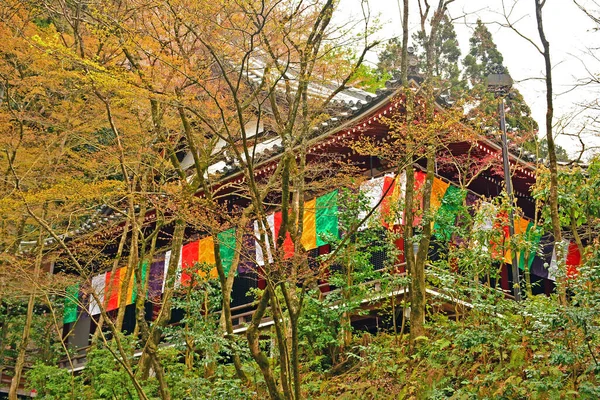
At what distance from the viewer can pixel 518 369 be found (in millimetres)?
8961

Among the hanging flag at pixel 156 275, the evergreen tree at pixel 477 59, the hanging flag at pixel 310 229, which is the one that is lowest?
the hanging flag at pixel 156 275

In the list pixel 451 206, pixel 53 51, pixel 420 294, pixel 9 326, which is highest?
pixel 53 51

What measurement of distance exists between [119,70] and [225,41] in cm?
131

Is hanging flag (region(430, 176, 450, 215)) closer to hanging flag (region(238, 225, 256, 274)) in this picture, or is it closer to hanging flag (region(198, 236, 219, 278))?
hanging flag (region(238, 225, 256, 274))

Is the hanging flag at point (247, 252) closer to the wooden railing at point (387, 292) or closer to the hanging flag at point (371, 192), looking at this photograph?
the wooden railing at point (387, 292)

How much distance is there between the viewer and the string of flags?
1067 centimetres

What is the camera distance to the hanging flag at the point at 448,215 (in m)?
11.1

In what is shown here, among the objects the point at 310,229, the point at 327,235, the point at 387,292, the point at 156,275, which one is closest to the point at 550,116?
the point at 387,292

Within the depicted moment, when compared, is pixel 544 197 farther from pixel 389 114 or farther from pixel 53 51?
pixel 53 51

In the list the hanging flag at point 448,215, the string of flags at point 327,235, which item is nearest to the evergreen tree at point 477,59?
the string of flags at point 327,235

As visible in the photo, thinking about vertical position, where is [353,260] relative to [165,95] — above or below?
below

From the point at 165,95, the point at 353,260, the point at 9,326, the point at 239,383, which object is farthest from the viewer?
the point at 9,326

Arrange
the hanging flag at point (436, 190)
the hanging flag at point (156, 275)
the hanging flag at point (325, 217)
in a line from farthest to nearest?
the hanging flag at point (156, 275) < the hanging flag at point (325, 217) < the hanging flag at point (436, 190)

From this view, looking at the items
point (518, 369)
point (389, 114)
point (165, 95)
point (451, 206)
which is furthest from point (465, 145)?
point (165, 95)
